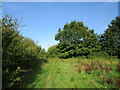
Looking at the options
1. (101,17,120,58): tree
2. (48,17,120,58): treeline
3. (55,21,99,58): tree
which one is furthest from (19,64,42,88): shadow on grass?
(101,17,120,58): tree

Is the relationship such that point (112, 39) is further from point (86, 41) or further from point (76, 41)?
point (76, 41)

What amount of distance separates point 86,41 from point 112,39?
22.1ft

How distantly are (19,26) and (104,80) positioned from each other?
21.1 feet

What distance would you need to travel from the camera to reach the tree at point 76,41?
89.4ft

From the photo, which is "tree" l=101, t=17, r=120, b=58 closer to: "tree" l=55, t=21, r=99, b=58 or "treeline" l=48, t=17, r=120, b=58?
"treeline" l=48, t=17, r=120, b=58

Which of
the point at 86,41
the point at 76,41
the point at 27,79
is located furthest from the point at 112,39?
the point at 27,79

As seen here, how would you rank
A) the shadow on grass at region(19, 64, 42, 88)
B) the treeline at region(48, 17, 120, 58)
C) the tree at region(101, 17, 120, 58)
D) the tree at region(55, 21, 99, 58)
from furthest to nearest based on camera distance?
the tree at region(55, 21, 99, 58)
the treeline at region(48, 17, 120, 58)
the tree at region(101, 17, 120, 58)
the shadow on grass at region(19, 64, 42, 88)

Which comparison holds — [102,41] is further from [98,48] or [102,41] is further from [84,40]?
[84,40]

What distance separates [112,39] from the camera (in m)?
24.9

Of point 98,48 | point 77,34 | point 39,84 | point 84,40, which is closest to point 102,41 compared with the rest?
point 98,48

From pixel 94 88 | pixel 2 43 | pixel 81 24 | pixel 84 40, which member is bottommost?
pixel 94 88

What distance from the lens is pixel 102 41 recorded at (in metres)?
27.6

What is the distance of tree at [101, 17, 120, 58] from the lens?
2420 cm

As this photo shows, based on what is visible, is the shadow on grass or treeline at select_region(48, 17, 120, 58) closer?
the shadow on grass
